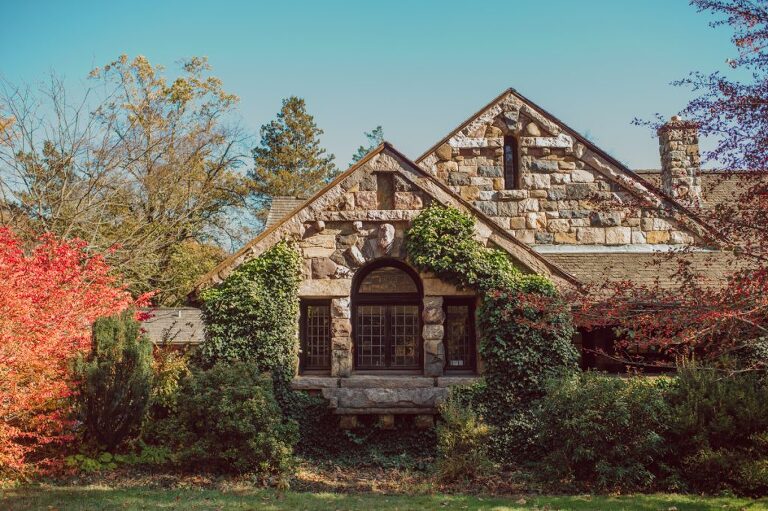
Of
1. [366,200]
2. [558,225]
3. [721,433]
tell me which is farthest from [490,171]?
[721,433]

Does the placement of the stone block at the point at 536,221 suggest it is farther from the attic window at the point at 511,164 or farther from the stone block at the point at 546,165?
the stone block at the point at 546,165

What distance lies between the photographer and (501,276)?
36.6ft

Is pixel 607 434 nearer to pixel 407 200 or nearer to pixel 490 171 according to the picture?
pixel 407 200

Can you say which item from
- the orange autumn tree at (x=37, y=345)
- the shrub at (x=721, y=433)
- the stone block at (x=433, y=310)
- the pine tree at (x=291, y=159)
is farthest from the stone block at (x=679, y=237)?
the pine tree at (x=291, y=159)

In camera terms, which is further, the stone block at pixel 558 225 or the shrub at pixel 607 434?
the stone block at pixel 558 225

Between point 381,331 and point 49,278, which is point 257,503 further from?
point 49,278

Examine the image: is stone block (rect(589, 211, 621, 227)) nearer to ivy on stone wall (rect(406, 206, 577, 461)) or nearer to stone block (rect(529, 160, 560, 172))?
stone block (rect(529, 160, 560, 172))

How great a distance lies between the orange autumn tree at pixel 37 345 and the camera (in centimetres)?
919

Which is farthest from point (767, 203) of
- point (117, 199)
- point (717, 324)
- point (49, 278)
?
point (117, 199)

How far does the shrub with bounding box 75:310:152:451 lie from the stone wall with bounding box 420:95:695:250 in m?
7.17

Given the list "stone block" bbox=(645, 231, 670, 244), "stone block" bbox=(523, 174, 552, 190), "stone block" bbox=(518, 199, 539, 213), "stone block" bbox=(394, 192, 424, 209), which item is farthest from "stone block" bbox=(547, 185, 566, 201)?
"stone block" bbox=(394, 192, 424, 209)

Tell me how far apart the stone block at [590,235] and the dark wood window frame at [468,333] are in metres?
3.68

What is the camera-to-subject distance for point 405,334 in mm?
11914

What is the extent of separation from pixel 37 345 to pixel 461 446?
6.53m
